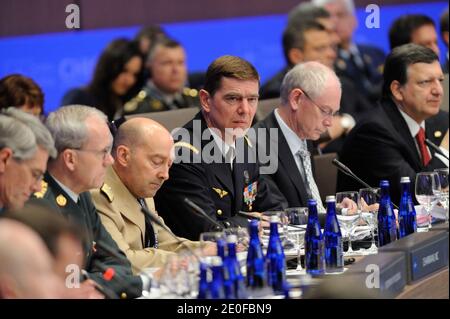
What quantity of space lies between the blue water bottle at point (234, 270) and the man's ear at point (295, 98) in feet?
6.33

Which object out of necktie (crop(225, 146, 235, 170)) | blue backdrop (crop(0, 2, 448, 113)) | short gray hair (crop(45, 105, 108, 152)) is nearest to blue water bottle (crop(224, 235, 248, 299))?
short gray hair (crop(45, 105, 108, 152))

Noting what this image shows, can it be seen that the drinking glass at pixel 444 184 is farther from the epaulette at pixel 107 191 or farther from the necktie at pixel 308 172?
the epaulette at pixel 107 191

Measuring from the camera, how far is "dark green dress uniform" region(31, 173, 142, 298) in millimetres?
3922

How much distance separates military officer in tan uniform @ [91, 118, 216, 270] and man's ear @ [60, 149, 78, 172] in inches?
12.5

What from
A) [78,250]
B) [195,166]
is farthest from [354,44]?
[78,250]

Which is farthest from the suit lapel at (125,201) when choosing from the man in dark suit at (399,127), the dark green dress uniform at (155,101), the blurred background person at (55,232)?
the dark green dress uniform at (155,101)

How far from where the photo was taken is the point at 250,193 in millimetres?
5211

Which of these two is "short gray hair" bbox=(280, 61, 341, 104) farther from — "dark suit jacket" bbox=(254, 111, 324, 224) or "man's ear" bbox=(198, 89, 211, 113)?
"man's ear" bbox=(198, 89, 211, 113)

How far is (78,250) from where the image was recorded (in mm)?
3164

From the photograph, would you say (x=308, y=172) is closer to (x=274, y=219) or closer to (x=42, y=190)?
(x=274, y=219)

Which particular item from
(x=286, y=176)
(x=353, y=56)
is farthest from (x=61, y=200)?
(x=353, y=56)

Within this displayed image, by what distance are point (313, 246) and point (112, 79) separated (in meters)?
3.72

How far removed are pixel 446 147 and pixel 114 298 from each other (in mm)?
2985
